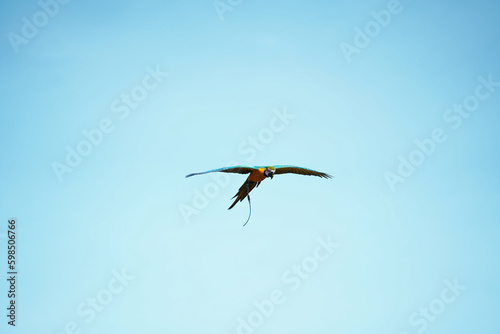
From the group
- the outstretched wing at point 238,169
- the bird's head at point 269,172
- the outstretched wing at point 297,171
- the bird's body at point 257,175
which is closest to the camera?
the outstretched wing at point 238,169

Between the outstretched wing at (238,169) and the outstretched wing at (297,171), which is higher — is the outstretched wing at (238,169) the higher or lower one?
the higher one

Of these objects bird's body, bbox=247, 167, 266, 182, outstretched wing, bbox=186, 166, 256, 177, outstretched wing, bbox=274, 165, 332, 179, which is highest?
outstretched wing, bbox=186, 166, 256, 177

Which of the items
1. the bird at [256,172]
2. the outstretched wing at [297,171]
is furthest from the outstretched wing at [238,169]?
the outstretched wing at [297,171]

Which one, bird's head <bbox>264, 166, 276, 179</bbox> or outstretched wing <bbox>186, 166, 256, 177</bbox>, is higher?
outstretched wing <bbox>186, 166, 256, 177</bbox>

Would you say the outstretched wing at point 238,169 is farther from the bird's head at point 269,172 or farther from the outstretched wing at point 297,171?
the outstretched wing at point 297,171

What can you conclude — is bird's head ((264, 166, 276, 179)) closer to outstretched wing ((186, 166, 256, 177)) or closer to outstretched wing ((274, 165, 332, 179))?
outstretched wing ((186, 166, 256, 177))

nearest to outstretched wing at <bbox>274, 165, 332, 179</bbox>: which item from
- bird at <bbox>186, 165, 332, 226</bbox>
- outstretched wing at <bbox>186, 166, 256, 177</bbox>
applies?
bird at <bbox>186, 165, 332, 226</bbox>

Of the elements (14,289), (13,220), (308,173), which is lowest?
(308,173)

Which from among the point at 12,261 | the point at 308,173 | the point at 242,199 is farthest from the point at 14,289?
the point at 308,173

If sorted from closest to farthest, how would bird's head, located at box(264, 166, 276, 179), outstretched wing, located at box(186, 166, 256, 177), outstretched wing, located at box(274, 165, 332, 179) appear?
outstretched wing, located at box(186, 166, 256, 177), bird's head, located at box(264, 166, 276, 179), outstretched wing, located at box(274, 165, 332, 179)

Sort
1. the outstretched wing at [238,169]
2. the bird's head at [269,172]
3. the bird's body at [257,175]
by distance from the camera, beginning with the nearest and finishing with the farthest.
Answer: the outstretched wing at [238,169], the bird's head at [269,172], the bird's body at [257,175]

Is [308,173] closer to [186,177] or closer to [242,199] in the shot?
[242,199]
